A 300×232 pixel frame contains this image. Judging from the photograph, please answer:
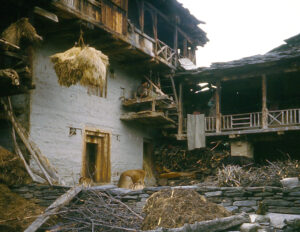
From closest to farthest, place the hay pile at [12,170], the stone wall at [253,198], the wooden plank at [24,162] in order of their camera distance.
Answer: the stone wall at [253,198]
the hay pile at [12,170]
the wooden plank at [24,162]

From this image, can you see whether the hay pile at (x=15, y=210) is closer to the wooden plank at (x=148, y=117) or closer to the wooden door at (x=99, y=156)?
the wooden door at (x=99, y=156)

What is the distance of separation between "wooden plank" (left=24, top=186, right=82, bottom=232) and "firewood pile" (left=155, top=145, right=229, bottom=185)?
731 centimetres

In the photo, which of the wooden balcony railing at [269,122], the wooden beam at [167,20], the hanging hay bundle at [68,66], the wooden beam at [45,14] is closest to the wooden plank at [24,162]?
the hanging hay bundle at [68,66]

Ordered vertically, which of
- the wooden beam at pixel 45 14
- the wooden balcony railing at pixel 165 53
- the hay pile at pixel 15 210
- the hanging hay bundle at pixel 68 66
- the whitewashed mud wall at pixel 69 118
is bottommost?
the hay pile at pixel 15 210

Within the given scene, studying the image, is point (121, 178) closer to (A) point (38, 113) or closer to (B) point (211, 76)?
(A) point (38, 113)

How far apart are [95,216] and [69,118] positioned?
5.33m

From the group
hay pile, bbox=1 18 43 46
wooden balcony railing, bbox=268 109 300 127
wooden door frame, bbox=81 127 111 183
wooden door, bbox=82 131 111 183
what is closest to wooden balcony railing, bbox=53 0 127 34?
hay pile, bbox=1 18 43 46

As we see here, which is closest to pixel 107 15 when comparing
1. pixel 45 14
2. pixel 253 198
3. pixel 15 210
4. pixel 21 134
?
pixel 45 14

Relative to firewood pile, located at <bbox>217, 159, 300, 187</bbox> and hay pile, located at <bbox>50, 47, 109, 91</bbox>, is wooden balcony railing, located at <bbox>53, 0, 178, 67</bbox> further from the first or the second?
firewood pile, located at <bbox>217, 159, 300, 187</bbox>

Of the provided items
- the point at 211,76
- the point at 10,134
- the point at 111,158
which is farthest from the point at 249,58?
the point at 10,134

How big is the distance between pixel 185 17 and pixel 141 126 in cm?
590

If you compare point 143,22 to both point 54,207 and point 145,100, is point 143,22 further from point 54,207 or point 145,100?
point 54,207

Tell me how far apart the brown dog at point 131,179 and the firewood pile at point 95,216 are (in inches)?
196

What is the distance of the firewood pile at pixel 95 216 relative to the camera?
20.3 ft
